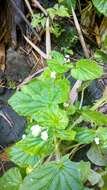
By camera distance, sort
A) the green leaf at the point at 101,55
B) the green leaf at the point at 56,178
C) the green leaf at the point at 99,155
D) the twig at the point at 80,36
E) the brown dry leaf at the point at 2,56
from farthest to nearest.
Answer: the brown dry leaf at the point at 2,56, the twig at the point at 80,36, the green leaf at the point at 101,55, the green leaf at the point at 99,155, the green leaf at the point at 56,178

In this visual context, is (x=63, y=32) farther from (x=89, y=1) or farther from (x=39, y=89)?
(x=39, y=89)

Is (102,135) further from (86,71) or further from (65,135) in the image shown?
(86,71)

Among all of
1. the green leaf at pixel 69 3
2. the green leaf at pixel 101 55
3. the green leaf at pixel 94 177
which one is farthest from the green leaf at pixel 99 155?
the green leaf at pixel 69 3

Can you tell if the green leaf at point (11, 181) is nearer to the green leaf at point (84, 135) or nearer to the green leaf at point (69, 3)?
the green leaf at point (84, 135)

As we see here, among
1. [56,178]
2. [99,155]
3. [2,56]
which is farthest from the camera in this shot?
[2,56]

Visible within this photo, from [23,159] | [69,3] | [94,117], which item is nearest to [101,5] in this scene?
[69,3]
